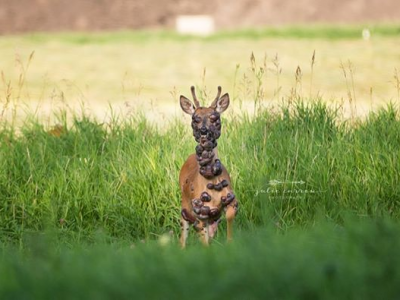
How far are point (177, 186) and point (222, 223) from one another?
0.38 meters

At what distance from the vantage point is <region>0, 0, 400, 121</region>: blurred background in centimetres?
1005

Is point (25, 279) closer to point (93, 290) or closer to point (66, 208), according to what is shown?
point (93, 290)

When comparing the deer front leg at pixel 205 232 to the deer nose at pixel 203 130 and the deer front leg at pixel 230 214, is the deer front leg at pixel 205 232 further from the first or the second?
the deer nose at pixel 203 130

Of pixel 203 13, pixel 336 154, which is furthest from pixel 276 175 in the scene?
pixel 203 13

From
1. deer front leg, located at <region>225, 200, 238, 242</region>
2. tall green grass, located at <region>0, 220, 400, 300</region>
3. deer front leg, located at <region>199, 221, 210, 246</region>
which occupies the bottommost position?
tall green grass, located at <region>0, 220, 400, 300</region>

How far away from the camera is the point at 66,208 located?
5691 millimetres

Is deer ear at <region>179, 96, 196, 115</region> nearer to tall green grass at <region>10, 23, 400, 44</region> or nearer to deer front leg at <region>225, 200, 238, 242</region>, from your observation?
deer front leg at <region>225, 200, 238, 242</region>

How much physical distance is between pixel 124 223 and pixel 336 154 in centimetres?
138

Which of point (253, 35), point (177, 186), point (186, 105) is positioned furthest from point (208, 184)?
point (253, 35)

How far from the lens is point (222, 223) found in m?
5.53

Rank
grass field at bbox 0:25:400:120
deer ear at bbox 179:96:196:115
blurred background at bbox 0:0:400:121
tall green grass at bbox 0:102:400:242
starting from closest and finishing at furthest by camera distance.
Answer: deer ear at bbox 179:96:196:115, tall green grass at bbox 0:102:400:242, blurred background at bbox 0:0:400:121, grass field at bbox 0:25:400:120

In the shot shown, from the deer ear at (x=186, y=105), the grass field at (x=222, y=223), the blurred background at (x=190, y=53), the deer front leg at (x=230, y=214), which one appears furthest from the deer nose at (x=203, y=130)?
the blurred background at (x=190, y=53)

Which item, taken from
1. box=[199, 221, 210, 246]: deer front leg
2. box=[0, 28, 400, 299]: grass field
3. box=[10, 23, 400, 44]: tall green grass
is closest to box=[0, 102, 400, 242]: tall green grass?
box=[0, 28, 400, 299]: grass field

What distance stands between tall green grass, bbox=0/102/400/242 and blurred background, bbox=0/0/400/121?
323mm
